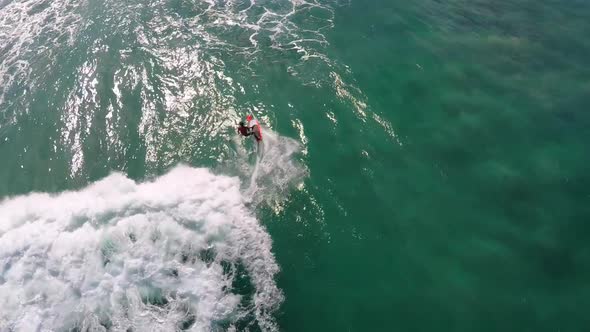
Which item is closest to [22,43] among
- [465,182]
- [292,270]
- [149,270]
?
[149,270]

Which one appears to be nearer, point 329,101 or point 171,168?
point 171,168

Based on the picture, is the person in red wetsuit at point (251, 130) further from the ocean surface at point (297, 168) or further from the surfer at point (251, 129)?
the ocean surface at point (297, 168)

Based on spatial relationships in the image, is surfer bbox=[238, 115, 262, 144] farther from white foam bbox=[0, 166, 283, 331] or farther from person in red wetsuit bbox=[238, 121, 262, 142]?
white foam bbox=[0, 166, 283, 331]

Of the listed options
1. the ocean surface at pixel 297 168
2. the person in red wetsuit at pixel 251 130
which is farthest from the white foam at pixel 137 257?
the person in red wetsuit at pixel 251 130

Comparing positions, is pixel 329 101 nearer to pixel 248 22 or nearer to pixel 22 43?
pixel 248 22

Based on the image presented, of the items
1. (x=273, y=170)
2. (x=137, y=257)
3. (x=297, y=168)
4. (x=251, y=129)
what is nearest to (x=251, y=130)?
(x=251, y=129)

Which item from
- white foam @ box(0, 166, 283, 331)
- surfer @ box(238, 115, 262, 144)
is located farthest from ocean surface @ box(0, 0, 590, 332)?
surfer @ box(238, 115, 262, 144)
